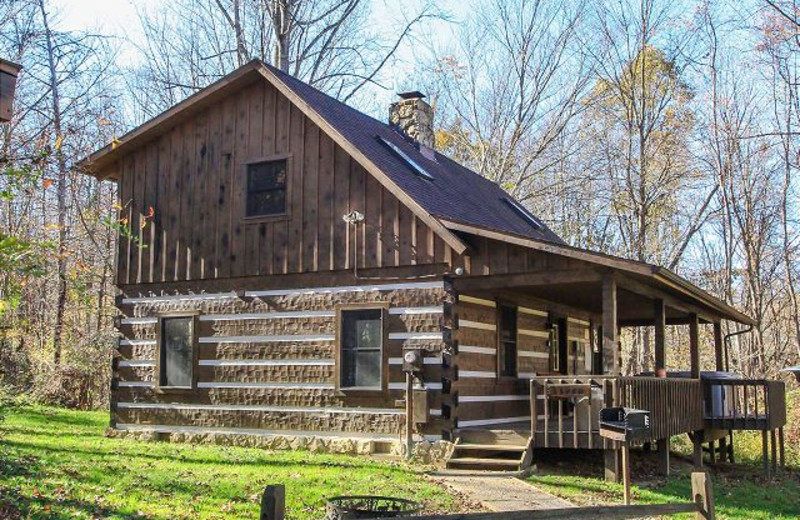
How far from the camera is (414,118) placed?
809 inches

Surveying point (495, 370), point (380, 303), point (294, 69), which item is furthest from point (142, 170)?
point (294, 69)

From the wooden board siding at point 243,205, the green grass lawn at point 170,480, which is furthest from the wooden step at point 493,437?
the wooden board siding at point 243,205

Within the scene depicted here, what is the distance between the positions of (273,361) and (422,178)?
4.56 meters

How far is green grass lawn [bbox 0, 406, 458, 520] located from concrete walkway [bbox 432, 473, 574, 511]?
0.39 metres

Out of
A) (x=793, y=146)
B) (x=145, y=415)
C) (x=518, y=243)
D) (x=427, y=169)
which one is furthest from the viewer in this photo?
(x=793, y=146)

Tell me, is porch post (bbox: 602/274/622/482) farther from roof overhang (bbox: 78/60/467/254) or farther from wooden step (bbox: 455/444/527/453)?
roof overhang (bbox: 78/60/467/254)

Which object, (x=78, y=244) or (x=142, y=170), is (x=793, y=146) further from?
(x=78, y=244)

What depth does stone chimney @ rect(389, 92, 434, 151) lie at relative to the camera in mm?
20542

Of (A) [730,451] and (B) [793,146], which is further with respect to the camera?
(B) [793,146]

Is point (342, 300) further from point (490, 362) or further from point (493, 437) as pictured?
point (493, 437)

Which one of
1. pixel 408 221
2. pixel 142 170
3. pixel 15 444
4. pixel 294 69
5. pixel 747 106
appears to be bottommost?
pixel 15 444

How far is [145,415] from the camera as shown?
16.8 m

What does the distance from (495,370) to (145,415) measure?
682 cm

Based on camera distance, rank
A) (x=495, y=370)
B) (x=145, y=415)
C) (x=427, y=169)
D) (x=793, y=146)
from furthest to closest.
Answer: (x=793, y=146), (x=427, y=169), (x=145, y=415), (x=495, y=370)
